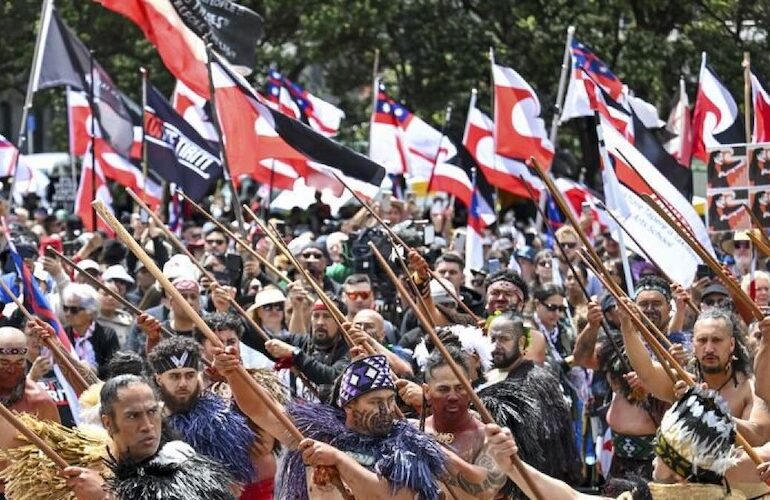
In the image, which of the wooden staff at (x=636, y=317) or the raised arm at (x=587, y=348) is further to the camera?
the raised arm at (x=587, y=348)

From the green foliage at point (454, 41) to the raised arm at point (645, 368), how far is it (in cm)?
2071

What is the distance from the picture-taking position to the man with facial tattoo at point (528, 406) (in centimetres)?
875

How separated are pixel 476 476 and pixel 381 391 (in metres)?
0.60

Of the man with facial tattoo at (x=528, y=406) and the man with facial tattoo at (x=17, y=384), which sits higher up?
the man with facial tattoo at (x=17, y=384)

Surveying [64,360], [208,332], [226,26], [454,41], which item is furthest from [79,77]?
[454,41]

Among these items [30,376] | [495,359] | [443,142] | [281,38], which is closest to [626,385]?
[495,359]

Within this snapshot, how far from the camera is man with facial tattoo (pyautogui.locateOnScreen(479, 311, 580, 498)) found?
8750mm

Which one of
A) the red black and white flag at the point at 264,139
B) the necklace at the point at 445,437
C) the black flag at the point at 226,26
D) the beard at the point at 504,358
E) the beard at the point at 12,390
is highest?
the black flag at the point at 226,26

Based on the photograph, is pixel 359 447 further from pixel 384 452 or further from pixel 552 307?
pixel 552 307

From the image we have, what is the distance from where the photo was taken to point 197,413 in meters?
8.66

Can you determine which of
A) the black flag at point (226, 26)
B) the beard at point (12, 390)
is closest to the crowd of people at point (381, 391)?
the beard at point (12, 390)

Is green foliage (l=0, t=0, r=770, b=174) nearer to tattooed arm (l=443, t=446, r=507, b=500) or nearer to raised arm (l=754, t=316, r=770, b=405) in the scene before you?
raised arm (l=754, t=316, r=770, b=405)

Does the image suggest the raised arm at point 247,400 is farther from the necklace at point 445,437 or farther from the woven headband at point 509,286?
the woven headband at point 509,286

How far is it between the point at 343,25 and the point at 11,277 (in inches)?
812
